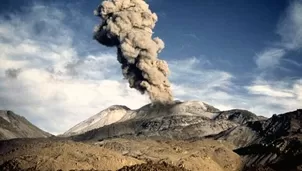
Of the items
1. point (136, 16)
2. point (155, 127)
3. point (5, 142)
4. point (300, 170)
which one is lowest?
point (300, 170)

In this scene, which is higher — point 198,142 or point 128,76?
point 128,76

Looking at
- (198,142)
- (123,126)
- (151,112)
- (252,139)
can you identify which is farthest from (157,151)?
(151,112)

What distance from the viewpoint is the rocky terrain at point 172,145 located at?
4234cm

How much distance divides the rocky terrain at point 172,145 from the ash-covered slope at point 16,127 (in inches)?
573

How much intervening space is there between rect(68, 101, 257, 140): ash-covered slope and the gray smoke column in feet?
31.5

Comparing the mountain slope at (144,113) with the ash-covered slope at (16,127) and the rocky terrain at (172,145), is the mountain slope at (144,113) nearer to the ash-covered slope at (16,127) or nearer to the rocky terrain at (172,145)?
the rocky terrain at (172,145)

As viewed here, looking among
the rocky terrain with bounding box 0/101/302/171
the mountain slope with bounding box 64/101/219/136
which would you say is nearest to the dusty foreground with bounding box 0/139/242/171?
the rocky terrain with bounding box 0/101/302/171

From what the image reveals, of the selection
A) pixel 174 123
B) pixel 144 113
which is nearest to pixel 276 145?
pixel 174 123

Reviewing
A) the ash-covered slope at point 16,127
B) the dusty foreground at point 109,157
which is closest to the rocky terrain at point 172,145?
the dusty foreground at point 109,157

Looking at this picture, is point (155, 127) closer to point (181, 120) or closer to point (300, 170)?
point (181, 120)

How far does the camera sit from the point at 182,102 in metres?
128

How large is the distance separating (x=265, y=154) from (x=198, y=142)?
1130 cm

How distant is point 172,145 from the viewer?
67312 mm

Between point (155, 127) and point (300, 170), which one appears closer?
point (300, 170)
